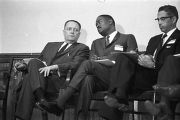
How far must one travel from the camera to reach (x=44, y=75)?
115 inches

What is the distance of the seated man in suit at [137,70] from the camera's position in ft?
7.94

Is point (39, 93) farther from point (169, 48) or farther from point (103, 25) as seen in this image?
point (169, 48)

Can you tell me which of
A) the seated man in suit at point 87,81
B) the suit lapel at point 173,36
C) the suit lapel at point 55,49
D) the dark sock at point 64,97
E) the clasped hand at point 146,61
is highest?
the suit lapel at point 173,36

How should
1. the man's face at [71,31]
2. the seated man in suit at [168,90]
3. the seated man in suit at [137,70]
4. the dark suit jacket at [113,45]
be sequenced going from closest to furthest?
the seated man in suit at [168,90] → the seated man in suit at [137,70] → the dark suit jacket at [113,45] → the man's face at [71,31]

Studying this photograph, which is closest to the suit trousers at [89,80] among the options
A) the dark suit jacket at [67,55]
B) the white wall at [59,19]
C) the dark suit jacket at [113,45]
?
the dark suit jacket at [113,45]

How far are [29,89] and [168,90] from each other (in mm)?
1326

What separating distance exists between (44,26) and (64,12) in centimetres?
31

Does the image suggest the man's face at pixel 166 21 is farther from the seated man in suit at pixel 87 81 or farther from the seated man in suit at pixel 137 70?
the seated man in suit at pixel 87 81

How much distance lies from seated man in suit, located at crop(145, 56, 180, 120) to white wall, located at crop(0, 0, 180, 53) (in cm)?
134

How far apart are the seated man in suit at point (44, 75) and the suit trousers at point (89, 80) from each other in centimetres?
29

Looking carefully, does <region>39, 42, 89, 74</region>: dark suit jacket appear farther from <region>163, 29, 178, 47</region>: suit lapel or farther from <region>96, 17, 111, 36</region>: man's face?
<region>163, 29, 178, 47</region>: suit lapel

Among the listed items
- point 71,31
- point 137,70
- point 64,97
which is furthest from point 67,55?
point 137,70

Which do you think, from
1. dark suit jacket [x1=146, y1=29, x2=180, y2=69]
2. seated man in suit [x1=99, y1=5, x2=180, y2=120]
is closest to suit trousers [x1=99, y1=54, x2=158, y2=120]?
seated man in suit [x1=99, y1=5, x2=180, y2=120]

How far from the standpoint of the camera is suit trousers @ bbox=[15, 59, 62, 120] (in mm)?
2848
